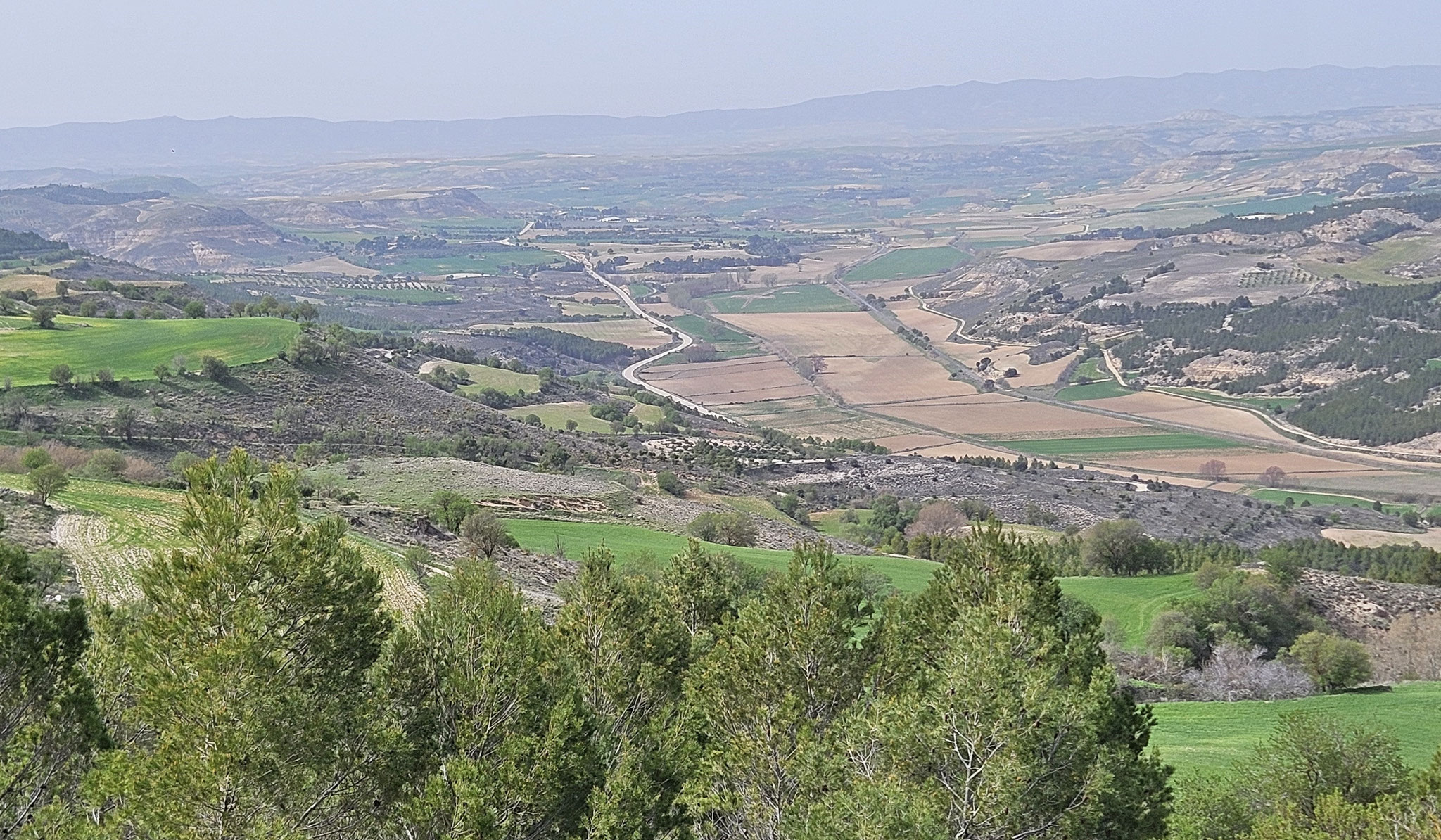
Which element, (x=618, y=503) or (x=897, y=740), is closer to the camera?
(x=897, y=740)

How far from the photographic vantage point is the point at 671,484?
9038 cm

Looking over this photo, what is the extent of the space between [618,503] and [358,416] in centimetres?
3525

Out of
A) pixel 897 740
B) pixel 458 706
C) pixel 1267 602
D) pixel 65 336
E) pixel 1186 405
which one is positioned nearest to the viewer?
pixel 897 740

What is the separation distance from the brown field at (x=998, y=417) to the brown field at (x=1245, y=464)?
1378 cm

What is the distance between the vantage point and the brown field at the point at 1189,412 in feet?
477

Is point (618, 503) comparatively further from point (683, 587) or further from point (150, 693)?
point (150, 693)

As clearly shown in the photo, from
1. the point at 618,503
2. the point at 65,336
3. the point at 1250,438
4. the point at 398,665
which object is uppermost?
the point at 398,665

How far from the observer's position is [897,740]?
19.2m

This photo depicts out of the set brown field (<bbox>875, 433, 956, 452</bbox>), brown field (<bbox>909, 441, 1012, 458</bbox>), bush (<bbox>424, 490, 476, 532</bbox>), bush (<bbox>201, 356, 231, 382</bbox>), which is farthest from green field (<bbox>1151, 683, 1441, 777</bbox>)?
brown field (<bbox>875, 433, 956, 452</bbox>)

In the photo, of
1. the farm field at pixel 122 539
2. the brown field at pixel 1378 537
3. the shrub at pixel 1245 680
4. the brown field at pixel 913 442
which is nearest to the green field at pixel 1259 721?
the shrub at pixel 1245 680

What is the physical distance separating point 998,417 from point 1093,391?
82.7 ft

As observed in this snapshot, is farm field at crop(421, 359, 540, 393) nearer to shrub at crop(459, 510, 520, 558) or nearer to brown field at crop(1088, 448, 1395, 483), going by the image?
brown field at crop(1088, 448, 1395, 483)

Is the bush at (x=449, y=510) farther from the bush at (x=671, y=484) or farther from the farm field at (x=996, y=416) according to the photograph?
the farm field at (x=996, y=416)

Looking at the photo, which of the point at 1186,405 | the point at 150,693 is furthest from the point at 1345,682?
the point at 1186,405
